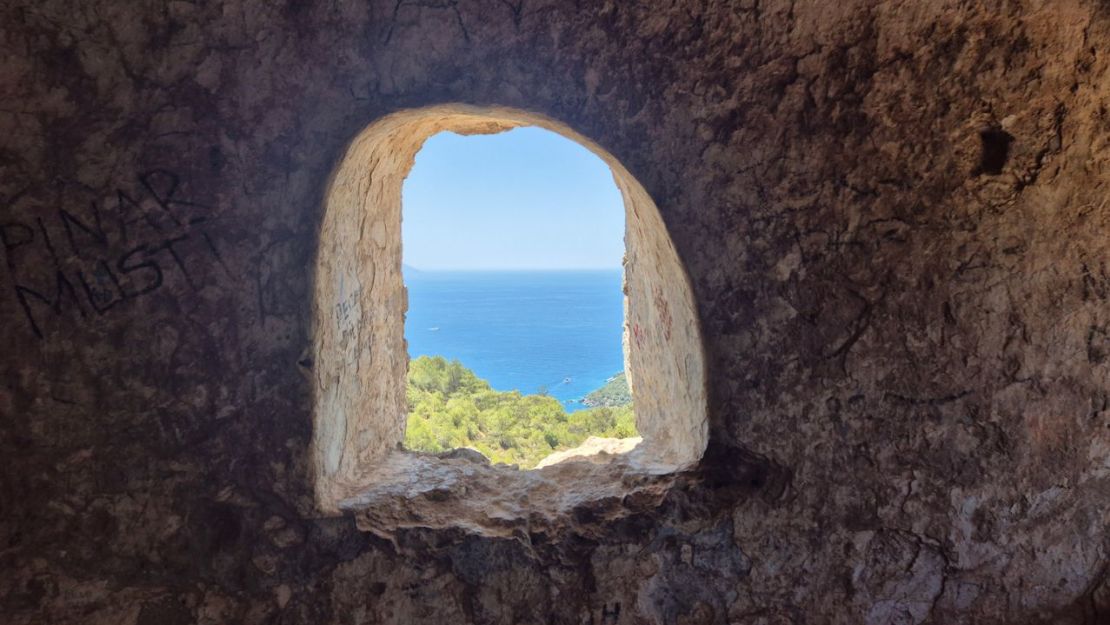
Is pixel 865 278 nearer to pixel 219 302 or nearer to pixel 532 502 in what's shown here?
pixel 532 502

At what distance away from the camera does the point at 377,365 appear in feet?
7.08

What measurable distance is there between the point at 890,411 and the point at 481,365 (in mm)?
17455

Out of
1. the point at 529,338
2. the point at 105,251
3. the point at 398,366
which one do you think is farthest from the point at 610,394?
the point at 529,338

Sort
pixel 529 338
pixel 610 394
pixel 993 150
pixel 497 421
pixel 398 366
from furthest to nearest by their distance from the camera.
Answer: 1. pixel 529 338
2. pixel 610 394
3. pixel 497 421
4. pixel 398 366
5. pixel 993 150

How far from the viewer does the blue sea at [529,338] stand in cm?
1642

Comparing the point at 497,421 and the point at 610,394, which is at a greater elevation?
the point at 497,421

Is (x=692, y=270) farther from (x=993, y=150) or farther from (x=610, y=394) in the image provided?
(x=610, y=394)

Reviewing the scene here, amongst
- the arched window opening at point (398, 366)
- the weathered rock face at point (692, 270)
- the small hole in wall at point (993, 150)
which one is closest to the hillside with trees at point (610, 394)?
the arched window opening at point (398, 366)

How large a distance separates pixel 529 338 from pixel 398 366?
912 inches

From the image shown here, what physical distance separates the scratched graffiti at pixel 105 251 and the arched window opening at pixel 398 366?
34 cm

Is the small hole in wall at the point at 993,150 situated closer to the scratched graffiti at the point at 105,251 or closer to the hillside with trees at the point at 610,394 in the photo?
the scratched graffiti at the point at 105,251

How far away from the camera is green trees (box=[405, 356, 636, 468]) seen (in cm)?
553

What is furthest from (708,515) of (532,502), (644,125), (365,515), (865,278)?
(644,125)

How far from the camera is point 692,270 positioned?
153 centimetres
